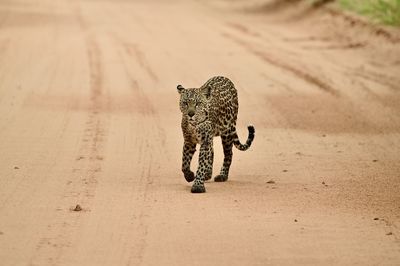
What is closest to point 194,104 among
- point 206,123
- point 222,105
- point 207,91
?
point 207,91

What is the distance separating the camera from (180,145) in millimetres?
15258

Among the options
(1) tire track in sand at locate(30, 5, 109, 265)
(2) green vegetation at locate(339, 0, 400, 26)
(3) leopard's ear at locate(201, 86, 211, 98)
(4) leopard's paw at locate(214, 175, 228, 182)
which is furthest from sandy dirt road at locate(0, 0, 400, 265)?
(3) leopard's ear at locate(201, 86, 211, 98)

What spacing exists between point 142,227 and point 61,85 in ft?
35.3

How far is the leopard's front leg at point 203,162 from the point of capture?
12032mm

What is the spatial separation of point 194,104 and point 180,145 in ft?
10.7

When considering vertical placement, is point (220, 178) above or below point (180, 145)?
above

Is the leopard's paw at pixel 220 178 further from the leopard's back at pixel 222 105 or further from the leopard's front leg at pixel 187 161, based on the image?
the leopard's front leg at pixel 187 161

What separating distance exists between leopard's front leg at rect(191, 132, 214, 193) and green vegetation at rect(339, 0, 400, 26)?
49.0 ft

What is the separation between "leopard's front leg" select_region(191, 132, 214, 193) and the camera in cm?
1203

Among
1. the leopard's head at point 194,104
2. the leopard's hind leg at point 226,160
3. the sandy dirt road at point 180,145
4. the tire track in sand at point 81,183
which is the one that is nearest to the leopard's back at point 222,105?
the leopard's hind leg at point 226,160

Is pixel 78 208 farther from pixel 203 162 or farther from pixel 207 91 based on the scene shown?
pixel 207 91

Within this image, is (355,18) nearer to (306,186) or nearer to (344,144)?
(344,144)

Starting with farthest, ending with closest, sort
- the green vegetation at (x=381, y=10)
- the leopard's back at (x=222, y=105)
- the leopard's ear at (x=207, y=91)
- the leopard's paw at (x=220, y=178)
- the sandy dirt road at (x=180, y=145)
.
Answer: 1. the green vegetation at (x=381, y=10)
2. the leopard's paw at (x=220, y=178)
3. the leopard's back at (x=222, y=105)
4. the leopard's ear at (x=207, y=91)
5. the sandy dirt road at (x=180, y=145)

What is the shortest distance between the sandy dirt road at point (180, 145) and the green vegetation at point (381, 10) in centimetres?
45
